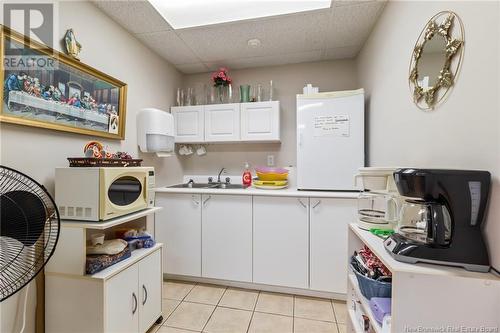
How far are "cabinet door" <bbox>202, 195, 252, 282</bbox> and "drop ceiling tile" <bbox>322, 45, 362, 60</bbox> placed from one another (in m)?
1.72

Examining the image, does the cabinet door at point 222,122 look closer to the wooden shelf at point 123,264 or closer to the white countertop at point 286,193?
the white countertop at point 286,193

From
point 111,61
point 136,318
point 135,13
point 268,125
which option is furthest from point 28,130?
point 268,125

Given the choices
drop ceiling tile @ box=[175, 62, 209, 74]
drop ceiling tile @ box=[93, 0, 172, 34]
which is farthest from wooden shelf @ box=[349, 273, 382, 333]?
drop ceiling tile @ box=[175, 62, 209, 74]

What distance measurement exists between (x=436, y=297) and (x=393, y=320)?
0.51ft

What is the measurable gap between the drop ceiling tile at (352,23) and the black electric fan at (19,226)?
2.11 metres

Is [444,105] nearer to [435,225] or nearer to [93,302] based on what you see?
[435,225]

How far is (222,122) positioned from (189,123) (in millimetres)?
389

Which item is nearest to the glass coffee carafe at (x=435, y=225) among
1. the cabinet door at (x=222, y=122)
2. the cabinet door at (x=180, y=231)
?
the cabinet door at (x=180, y=231)

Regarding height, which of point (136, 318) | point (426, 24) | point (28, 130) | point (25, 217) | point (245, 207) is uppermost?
point (426, 24)

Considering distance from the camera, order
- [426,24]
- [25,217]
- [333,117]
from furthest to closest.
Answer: [333,117] < [426,24] < [25,217]

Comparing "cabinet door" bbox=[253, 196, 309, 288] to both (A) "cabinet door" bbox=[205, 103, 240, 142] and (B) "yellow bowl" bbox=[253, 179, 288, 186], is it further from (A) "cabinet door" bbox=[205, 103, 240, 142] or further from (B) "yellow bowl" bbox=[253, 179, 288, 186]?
(A) "cabinet door" bbox=[205, 103, 240, 142]

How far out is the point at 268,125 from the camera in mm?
2371

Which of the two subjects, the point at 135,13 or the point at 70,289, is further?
the point at 135,13

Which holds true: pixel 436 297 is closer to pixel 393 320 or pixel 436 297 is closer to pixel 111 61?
pixel 393 320
